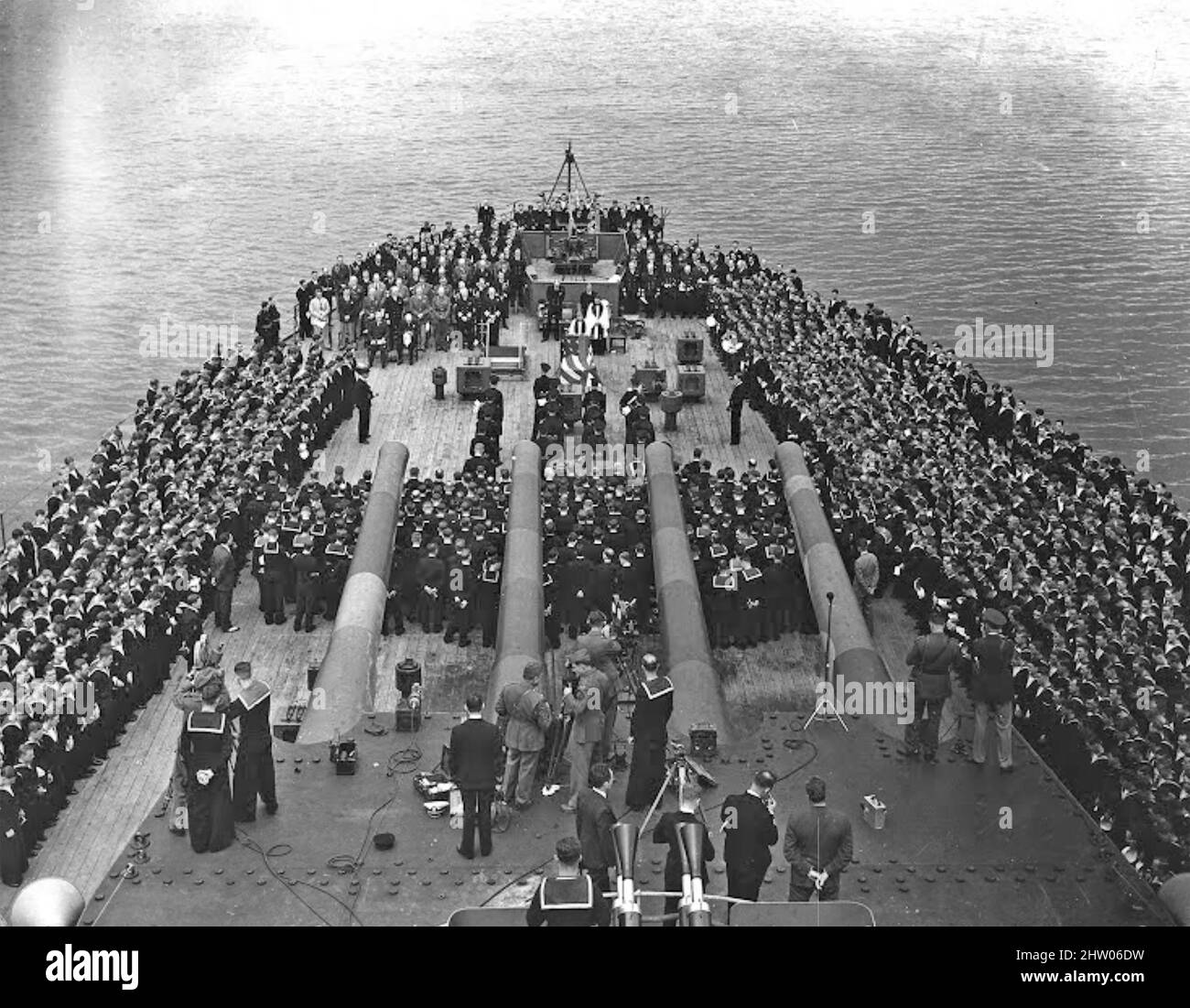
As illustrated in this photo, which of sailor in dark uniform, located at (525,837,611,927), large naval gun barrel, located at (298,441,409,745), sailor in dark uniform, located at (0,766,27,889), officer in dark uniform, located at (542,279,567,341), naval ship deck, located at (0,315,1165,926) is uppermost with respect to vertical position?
officer in dark uniform, located at (542,279,567,341)

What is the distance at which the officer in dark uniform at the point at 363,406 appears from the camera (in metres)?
38.0

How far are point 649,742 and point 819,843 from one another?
3.15 meters

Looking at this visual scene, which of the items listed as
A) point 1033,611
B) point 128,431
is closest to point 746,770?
point 1033,611

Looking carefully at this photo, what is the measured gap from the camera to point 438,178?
8012 cm

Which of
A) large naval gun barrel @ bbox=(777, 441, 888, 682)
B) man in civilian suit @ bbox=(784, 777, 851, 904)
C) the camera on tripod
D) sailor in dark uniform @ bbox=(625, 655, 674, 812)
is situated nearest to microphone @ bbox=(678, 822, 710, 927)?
man in civilian suit @ bbox=(784, 777, 851, 904)

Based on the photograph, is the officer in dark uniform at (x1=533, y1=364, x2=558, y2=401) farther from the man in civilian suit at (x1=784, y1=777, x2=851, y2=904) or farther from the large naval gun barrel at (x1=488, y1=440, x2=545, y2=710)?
the man in civilian suit at (x1=784, y1=777, x2=851, y2=904)

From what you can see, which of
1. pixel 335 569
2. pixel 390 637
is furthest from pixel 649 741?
pixel 335 569

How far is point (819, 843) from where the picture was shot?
16.6 meters

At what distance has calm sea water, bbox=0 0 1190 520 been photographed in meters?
60.0

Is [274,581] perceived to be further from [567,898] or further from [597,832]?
[567,898]

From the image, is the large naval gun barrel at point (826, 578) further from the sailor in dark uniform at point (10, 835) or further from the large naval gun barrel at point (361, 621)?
the sailor in dark uniform at point (10, 835)

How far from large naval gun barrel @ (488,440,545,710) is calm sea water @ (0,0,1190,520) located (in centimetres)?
1976

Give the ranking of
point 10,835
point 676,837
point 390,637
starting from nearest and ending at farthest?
1. point 676,837
2. point 10,835
3. point 390,637
